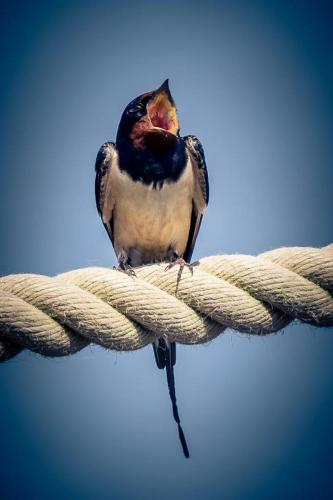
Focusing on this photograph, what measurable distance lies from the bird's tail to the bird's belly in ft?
2.03

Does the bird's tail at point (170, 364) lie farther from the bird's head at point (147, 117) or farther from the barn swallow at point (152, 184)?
the bird's head at point (147, 117)

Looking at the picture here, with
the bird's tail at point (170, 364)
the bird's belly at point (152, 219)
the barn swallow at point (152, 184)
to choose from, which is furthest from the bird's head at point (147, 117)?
the bird's tail at point (170, 364)

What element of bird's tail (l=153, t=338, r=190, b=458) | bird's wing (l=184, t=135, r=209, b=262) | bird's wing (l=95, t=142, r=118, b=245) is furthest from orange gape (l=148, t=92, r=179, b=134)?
bird's tail (l=153, t=338, r=190, b=458)

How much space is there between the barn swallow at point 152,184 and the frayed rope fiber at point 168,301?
0.95m

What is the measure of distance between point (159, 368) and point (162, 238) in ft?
2.33

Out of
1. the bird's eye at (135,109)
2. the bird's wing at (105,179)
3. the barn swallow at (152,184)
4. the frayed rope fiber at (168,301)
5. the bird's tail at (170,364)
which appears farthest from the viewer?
the bird's wing at (105,179)

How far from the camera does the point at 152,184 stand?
250 cm

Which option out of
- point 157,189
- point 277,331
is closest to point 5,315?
point 277,331

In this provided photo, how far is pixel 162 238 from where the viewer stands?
2680mm

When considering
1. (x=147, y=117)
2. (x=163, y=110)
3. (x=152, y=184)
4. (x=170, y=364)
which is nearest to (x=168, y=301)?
(x=170, y=364)

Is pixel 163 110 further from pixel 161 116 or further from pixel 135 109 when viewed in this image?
pixel 135 109

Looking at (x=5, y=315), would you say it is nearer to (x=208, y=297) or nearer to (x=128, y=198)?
(x=208, y=297)

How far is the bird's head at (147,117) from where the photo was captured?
2.55 m

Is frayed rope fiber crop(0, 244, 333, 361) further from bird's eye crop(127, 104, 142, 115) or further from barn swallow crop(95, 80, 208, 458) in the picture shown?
bird's eye crop(127, 104, 142, 115)
